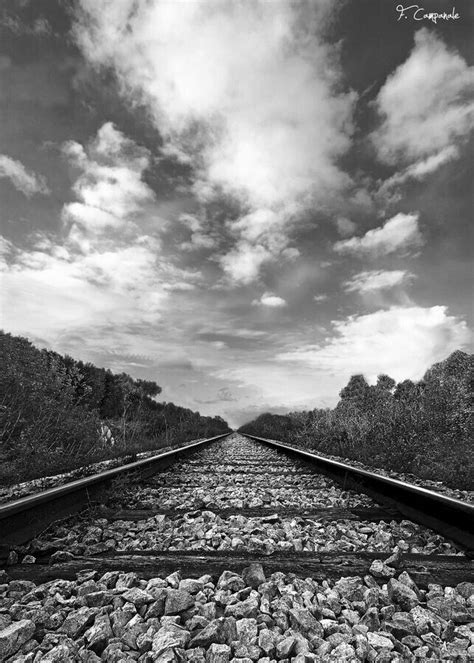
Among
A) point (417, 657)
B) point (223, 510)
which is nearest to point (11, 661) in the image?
point (417, 657)

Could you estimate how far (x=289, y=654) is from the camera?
1.46m

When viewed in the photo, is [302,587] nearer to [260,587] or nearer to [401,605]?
[260,587]

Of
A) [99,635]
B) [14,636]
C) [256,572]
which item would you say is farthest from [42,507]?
[256,572]

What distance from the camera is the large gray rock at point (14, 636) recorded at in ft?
4.95

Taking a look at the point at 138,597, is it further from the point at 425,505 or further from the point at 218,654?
the point at 425,505

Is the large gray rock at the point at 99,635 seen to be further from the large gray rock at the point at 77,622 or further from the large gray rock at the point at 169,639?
the large gray rock at the point at 169,639

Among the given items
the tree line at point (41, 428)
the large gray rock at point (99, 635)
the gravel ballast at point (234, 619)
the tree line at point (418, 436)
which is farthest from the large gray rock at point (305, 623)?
the tree line at point (41, 428)

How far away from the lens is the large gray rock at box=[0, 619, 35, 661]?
1509 millimetres

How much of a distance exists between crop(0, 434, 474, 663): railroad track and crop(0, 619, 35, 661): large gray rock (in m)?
0.03

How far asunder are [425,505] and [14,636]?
9.23ft

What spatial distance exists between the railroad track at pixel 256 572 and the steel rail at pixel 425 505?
1 centimetres

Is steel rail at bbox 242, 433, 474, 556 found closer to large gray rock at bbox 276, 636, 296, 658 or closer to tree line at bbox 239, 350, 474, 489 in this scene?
large gray rock at bbox 276, 636, 296, 658

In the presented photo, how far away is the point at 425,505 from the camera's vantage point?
316cm

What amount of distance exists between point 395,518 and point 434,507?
383 millimetres
